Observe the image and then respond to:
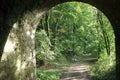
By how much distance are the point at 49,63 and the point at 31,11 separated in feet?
42.1

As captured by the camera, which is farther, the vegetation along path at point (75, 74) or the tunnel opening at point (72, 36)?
the tunnel opening at point (72, 36)

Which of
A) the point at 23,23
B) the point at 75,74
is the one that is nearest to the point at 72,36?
the point at 75,74

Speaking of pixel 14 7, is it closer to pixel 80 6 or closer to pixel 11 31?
pixel 11 31

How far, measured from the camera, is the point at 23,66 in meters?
6.42

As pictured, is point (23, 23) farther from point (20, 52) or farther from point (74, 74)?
point (74, 74)

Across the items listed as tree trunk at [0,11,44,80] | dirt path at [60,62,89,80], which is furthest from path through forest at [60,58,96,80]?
tree trunk at [0,11,44,80]

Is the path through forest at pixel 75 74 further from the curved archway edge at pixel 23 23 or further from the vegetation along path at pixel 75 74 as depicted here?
the curved archway edge at pixel 23 23

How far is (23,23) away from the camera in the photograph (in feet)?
20.6

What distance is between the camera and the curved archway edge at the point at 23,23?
522 cm

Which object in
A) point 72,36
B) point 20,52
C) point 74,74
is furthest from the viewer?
point 72,36

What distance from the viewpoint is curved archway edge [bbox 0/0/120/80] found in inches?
206

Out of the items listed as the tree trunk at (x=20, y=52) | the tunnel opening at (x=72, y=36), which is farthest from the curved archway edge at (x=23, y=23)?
the tunnel opening at (x=72, y=36)

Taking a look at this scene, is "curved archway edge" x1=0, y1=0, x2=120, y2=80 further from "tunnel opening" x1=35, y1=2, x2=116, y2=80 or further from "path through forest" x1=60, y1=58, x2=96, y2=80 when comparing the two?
"path through forest" x1=60, y1=58, x2=96, y2=80

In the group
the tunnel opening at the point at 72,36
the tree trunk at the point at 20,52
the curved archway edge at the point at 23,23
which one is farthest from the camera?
the tunnel opening at the point at 72,36
